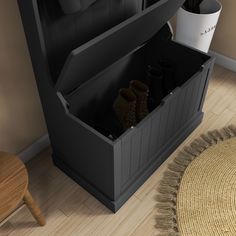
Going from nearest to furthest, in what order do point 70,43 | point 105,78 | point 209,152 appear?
point 70,43 < point 105,78 < point 209,152

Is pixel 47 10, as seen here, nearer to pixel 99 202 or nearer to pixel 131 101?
pixel 131 101

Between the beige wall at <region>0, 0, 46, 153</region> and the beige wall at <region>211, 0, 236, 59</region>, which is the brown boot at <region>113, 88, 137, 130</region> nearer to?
the beige wall at <region>0, 0, 46, 153</region>

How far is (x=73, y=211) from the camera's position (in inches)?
56.0

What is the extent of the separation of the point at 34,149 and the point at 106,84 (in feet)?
1.51

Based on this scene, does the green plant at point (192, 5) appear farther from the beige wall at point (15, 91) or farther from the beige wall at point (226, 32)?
the beige wall at point (15, 91)

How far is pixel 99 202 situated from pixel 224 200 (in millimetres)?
536

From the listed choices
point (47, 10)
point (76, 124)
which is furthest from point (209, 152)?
point (47, 10)

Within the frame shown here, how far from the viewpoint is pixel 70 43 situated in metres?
1.19

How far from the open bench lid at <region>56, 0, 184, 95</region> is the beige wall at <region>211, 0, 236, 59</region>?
71cm

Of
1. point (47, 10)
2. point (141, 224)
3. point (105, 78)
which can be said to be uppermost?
point (47, 10)

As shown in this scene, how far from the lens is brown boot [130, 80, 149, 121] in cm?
144

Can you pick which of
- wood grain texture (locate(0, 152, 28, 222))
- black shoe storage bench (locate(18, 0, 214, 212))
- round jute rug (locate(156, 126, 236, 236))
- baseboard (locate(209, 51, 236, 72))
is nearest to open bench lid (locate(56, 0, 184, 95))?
black shoe storage bench (locate(18, 0, 214, 212))

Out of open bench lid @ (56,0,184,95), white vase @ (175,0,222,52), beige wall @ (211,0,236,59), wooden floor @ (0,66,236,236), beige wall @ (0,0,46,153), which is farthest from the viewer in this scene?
beige wall @ (211,0,236,59)

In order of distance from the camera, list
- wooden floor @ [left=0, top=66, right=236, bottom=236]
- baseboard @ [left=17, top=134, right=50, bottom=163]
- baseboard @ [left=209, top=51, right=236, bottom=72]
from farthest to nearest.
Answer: baseboard @ [left=209, top=51, right=236, bottom=72] < baseboard @ [left=17, top=134, right=50, bottom=163] < wooden floor @ [left=0, top=66, right=236, bottom=236]
